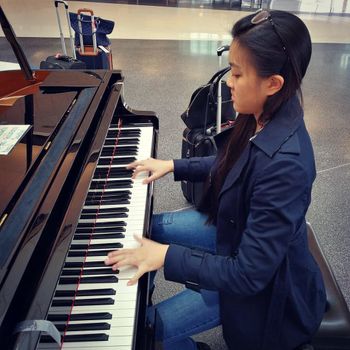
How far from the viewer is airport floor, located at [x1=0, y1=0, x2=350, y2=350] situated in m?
2.54

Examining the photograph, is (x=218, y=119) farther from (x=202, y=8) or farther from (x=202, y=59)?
(x=202, y=8)

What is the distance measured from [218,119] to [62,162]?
1241 mm

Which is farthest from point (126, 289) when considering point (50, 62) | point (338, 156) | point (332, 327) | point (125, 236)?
point (50, 62)

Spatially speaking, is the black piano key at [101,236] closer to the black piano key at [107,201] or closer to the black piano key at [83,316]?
the black piano key at [107,201]

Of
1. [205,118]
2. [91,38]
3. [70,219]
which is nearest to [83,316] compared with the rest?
[70,219]

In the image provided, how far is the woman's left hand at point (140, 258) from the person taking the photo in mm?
1062

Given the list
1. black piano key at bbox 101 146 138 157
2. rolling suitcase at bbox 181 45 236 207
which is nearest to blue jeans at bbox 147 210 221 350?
black piano key at bbox 101 146 138 157

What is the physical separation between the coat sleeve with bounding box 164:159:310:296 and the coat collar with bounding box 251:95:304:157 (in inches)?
2.2

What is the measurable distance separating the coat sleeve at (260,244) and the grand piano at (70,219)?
0.15 metres

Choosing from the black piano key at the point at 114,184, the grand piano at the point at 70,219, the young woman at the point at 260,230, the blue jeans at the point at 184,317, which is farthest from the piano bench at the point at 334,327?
the black piano key at the point at 114,184

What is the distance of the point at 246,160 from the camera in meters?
1.05

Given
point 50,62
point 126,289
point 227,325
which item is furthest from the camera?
point 50,62

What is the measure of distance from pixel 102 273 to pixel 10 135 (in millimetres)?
606

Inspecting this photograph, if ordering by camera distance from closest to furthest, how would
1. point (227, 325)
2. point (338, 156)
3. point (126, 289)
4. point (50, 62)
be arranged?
point (126, 289), point (227, 325), point (338, 156), point (50, 62)
